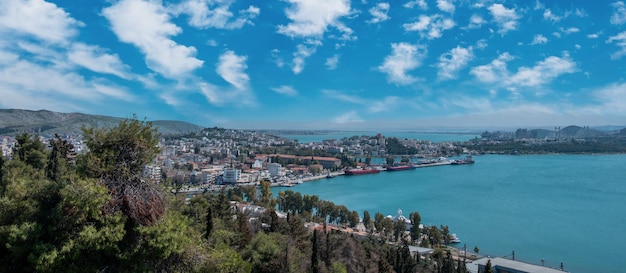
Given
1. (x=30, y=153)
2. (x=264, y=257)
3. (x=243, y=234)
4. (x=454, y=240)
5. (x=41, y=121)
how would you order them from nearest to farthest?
(x=264, y=257) → (x=243, y=234) → (x=30, y=153) → (x=454, y=240) → (x=41, y=121)

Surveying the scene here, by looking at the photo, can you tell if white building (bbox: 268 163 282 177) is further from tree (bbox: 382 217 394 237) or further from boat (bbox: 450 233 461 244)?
boat (bbox: 450 233 461 244)

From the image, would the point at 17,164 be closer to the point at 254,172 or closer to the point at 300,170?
the point at 254,172

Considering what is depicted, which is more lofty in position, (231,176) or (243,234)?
(243,234)

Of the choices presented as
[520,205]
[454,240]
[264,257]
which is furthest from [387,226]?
[264,257]

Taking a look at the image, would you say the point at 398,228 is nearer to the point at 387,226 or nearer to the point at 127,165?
the point at 387,226

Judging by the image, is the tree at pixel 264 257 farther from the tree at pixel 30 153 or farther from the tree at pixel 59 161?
the tree at pixel 30 153

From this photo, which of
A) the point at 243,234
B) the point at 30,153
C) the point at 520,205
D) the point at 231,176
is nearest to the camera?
the point at 243,234

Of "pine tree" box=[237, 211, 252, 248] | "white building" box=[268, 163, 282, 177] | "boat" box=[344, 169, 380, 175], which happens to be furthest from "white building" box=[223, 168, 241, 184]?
"pine tree" box=[237, 211, 252, 248]

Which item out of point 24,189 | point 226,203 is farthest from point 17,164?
point 24,189
